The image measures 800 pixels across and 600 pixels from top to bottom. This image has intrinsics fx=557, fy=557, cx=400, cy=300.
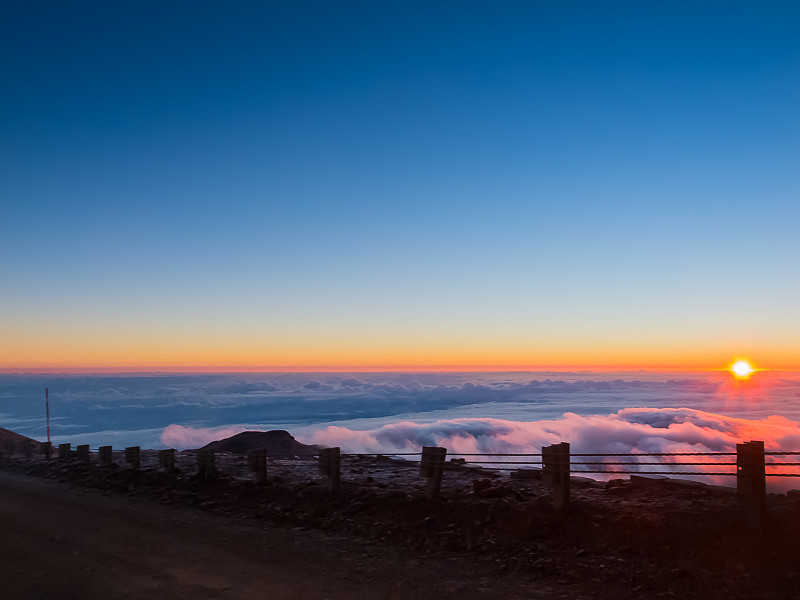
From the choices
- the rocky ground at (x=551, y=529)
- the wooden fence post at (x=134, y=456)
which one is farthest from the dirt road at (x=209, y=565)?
the wooden fence post at (x=134, y=456)

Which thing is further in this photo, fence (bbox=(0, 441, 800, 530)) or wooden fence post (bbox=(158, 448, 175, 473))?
wooden fence post (bbox=(158, 448, 175, 473))

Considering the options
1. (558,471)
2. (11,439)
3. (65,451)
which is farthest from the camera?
(11,439)

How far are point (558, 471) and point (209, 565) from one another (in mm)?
7054

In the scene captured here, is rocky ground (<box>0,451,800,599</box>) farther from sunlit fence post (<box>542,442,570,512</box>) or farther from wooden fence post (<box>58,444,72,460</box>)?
wooden fence post (<box>58,444,72,460</box>)

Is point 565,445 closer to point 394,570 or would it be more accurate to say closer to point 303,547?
point 394,570

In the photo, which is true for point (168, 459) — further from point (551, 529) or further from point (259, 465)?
point (551, 529)

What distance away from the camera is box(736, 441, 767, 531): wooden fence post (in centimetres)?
955

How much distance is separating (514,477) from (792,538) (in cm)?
819

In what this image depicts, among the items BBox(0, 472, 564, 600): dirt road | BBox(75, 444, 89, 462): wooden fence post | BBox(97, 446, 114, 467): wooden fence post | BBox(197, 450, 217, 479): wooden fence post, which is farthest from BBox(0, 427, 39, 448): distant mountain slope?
BBox(0, 472, 564, 600): dirt road

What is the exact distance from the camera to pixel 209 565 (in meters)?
10.2

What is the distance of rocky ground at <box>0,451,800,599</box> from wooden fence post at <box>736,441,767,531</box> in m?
0.21

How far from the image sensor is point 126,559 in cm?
1061

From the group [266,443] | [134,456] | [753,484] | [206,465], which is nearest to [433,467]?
[753,484]

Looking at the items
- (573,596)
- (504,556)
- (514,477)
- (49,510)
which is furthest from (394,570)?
(49,510)
